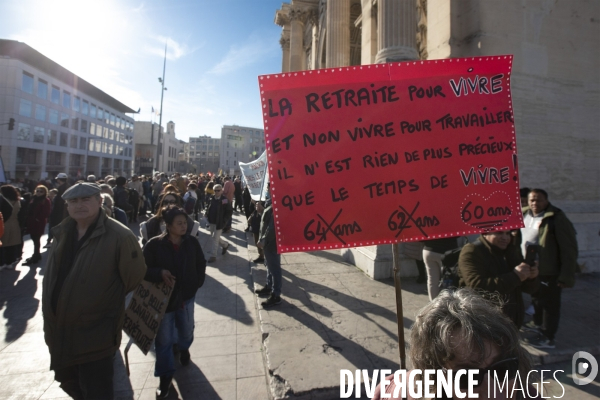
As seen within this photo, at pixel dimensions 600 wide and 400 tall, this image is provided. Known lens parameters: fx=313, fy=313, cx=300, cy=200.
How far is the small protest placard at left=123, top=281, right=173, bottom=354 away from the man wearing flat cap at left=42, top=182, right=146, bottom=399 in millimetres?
462

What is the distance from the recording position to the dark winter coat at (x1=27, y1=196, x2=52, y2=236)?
271 inches

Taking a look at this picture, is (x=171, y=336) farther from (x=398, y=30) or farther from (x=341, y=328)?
(x=398, y=30)

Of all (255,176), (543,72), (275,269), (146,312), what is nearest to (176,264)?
(146,312)

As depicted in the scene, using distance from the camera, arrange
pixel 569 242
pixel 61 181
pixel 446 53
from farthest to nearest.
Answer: pixel 61 181 < pixel 446 53 < pixel 569 242

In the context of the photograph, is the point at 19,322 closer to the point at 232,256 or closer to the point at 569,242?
the point at 232,256

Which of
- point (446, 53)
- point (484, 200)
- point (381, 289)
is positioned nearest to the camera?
point (484, 200)

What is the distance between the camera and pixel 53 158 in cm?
4678

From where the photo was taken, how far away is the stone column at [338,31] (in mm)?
11039

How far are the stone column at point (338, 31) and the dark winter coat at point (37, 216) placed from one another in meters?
9.44

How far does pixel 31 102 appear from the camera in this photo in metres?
41.4

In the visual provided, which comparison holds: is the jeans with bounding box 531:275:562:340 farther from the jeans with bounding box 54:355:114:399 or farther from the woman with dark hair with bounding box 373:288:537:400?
the jeans with bounding box 54:355:114:399

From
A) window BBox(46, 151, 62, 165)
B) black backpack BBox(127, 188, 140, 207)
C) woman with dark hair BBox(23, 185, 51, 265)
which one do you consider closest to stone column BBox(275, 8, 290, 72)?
black backpack BBox(127, 188, 140, 207)

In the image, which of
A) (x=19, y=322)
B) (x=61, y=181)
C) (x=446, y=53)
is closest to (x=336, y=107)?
(x=19, y=322)

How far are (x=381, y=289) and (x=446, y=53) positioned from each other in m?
5.03
